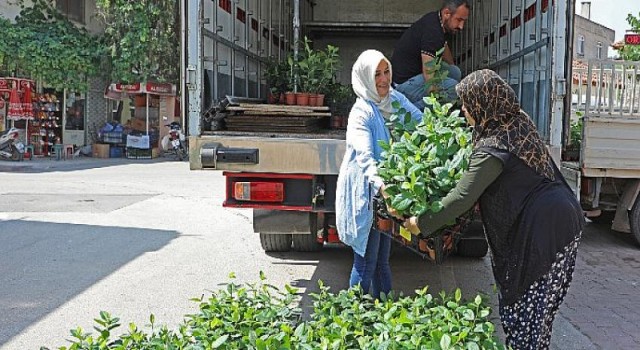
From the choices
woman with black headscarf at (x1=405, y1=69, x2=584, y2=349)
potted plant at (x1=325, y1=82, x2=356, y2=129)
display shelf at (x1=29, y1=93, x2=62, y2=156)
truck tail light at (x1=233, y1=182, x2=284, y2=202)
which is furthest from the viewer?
display shelf at (x1=29, y1=93, x2=62, y2=156)

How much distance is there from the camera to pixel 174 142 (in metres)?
23.4

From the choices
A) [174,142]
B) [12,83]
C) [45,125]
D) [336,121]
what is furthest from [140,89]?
[336,121]

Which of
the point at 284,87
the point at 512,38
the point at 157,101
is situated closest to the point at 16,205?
the point at 284,87

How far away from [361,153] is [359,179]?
0.69 ft

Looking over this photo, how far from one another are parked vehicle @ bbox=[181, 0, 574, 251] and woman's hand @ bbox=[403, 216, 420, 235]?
1.64 m

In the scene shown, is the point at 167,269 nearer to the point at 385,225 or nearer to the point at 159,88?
the point at 385,225

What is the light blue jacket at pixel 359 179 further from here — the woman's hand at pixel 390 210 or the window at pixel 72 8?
the window at pixel 72 8

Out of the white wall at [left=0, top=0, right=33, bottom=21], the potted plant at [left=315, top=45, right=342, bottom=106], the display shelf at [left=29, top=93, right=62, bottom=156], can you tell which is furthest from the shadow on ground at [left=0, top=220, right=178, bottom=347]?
the white wall at [left=0, top=0, right=33, bottom=21]

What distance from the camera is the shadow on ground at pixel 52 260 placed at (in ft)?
18.2

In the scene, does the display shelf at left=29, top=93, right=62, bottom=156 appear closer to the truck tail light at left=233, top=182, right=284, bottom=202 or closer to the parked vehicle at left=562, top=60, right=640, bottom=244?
the parked vehicle at left=562, top=60, right=640, bottom=244

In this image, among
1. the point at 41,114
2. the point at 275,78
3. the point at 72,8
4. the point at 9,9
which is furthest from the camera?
the point at 72,8

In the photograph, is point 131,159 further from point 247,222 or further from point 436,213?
point 436,213

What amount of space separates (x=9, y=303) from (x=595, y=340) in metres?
4.36

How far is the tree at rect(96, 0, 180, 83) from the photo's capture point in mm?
21625
